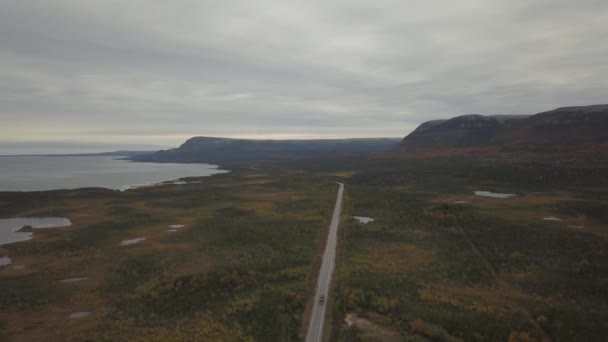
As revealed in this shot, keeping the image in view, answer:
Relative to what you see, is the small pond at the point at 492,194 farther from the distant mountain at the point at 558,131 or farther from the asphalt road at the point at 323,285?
the distant mountain at the point at 558,131

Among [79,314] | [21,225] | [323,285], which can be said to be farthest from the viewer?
[21,225]

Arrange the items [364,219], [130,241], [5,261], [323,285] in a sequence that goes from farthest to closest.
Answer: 1. [364,219]
2. [130,241]
3. [5,261]
4. [323,285]

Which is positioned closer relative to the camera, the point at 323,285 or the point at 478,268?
the point at 323,285

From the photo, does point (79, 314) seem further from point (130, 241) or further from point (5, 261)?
point (130, 241)

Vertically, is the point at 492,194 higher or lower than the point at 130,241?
higher


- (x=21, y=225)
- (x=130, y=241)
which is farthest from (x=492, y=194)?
(x=21, y=225)

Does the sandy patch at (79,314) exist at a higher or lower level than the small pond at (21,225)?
lower

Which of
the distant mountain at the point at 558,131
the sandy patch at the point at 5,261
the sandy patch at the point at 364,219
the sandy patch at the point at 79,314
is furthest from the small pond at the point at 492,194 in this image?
the sandy patch at the point at 5,261

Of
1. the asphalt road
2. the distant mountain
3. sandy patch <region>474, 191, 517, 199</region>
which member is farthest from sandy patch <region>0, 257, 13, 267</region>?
the distant mountain

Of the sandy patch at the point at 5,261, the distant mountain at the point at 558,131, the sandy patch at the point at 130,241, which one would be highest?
the distant mountain at the point at 558,131

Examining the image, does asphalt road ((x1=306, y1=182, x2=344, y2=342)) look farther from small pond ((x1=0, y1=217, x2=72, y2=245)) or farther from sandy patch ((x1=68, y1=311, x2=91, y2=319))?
small pond ((x1=0, y1=217, x2=72, y2=245))
